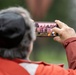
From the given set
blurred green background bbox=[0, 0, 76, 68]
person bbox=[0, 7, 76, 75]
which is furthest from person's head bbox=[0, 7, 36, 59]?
blurred green background bbox=[0, 0, 76, 68]

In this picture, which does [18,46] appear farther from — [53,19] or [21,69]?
[53,19]

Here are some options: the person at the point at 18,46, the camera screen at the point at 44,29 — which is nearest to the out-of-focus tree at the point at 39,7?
the camera screen at the point at 44,29

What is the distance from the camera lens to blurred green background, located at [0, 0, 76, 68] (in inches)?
94.3

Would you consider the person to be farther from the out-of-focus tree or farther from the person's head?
the out-of-focus tree

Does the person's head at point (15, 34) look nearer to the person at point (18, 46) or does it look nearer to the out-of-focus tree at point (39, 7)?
the person at point (18, 46)

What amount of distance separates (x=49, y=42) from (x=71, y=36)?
1240mm

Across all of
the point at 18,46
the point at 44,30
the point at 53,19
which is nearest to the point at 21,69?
the point at 18,46

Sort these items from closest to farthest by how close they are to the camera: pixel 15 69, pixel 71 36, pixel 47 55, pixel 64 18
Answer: pixel 15 69, pixel 71 36, pixel 47 55, pixel 64 18

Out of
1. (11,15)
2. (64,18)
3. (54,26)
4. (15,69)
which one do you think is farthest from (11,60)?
(64,18)

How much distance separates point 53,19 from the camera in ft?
8.02

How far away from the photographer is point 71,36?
1273 millimetres

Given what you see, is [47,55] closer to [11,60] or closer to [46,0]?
[46,0]

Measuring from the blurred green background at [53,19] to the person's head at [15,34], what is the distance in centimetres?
119

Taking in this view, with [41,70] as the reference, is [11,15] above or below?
above
